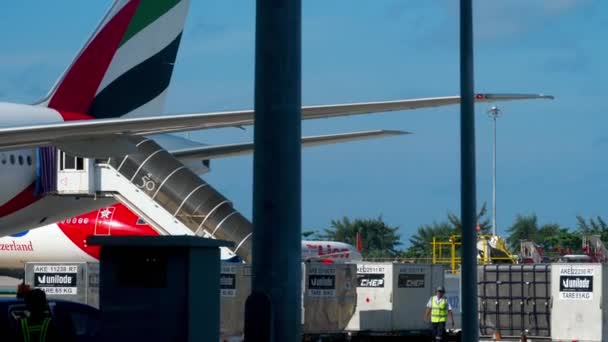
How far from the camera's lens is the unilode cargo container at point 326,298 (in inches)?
1005

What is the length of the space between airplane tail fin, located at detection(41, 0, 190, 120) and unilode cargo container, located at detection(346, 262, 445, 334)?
6587 millimetres

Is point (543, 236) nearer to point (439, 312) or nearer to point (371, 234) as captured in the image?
point (371, 234)

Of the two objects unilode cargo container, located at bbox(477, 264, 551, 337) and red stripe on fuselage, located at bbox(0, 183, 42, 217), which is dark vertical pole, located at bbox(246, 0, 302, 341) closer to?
red stripe on fuselage, located at bbox(0, 183, 42, 217)

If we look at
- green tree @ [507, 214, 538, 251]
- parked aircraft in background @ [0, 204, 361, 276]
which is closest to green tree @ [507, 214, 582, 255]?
green tree @ [507, 214, 538, 251]

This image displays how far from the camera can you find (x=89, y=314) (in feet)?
37.4

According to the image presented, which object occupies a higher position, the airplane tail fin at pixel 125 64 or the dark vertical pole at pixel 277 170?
the airplane tail fin at pixel 125 64

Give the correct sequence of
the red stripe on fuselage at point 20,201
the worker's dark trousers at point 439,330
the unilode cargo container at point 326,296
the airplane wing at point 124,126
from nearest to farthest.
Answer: the airplane wing at point 124,126 < the red stripe on fuselage at point 20,201 < the unilode cargo container at point 326,296 < the worker's dark trousers at point 439,330

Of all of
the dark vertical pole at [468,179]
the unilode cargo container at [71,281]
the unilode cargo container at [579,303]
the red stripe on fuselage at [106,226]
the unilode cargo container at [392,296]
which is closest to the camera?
the dark vertical pole at [468,179]

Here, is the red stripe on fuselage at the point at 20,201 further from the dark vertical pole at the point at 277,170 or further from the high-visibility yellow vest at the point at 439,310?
the dark vertical pole at the point at 277,170

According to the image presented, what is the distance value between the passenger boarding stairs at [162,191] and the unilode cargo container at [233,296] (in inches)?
80.7

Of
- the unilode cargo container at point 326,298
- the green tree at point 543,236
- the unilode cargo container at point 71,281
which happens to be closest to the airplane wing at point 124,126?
the unilode cargo container at point 71,281

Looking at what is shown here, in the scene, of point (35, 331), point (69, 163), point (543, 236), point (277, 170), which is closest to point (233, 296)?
point (69, 163)

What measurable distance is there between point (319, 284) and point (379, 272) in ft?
7.12

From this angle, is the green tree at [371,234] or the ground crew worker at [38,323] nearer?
the ground crew worker at [38,323]
